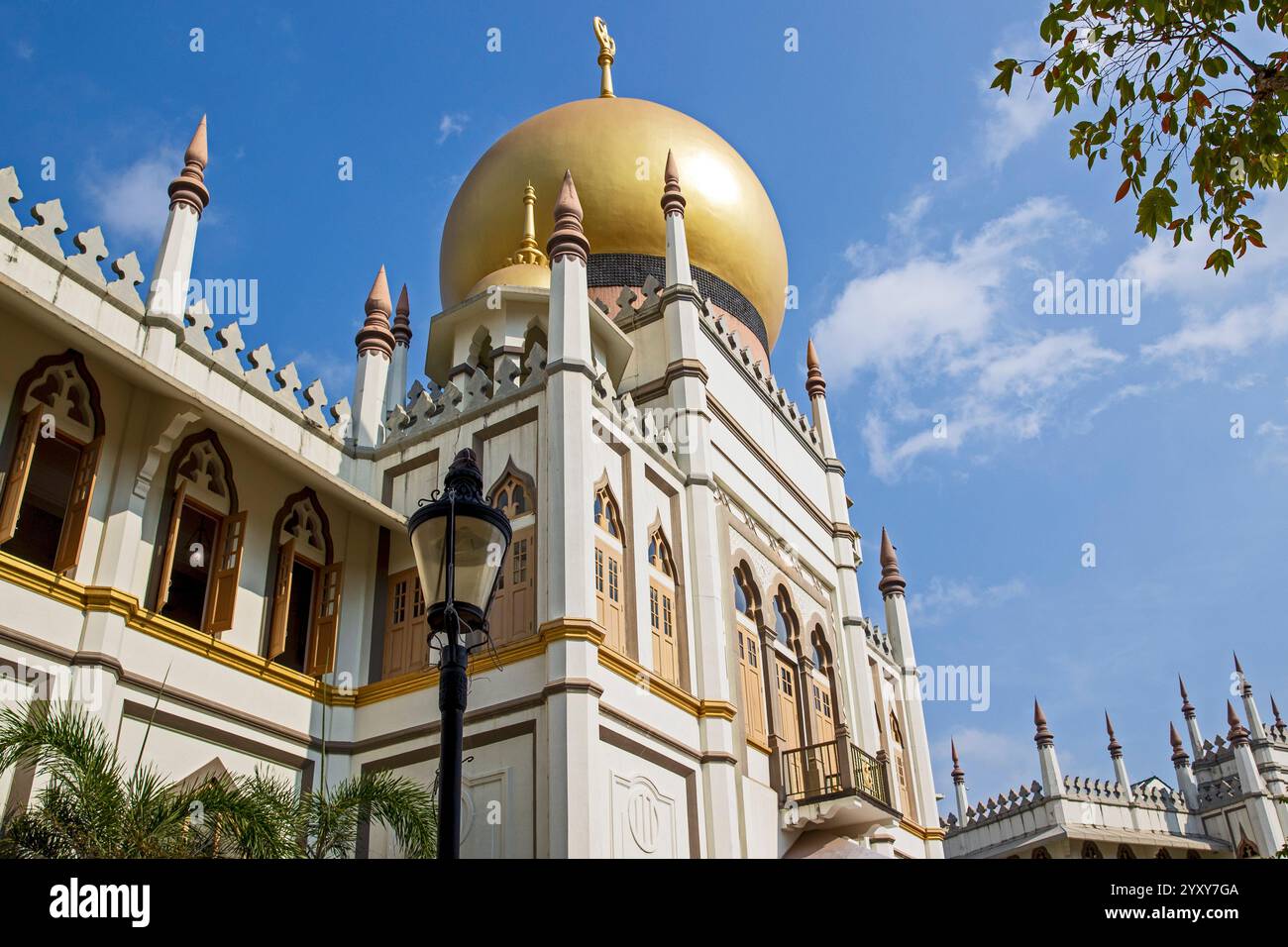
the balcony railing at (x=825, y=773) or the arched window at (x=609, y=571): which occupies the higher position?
the arched window at (x=609, y=571)

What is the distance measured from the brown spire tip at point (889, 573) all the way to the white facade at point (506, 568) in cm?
502

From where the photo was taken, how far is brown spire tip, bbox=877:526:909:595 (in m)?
22.4

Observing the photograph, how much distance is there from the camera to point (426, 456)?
48.1 ft

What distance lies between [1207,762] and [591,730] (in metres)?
28.9

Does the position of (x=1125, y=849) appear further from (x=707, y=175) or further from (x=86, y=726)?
(x=86, y=726)

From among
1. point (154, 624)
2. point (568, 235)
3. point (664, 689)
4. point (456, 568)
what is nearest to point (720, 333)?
point (568, 235)

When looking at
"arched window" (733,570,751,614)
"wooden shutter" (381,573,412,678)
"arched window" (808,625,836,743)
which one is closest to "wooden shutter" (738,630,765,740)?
"arched window" (733,570,751,614)

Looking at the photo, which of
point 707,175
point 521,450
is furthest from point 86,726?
point 707,175

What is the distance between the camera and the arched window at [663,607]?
45.0ft

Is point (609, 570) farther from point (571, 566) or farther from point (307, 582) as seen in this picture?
point (307, 582)

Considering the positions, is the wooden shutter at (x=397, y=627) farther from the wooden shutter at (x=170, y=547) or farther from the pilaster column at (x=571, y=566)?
the wooden shutter at (x=170, y=547)

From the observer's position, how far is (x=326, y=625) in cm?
1330

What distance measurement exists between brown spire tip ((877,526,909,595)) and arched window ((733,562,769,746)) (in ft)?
22.7

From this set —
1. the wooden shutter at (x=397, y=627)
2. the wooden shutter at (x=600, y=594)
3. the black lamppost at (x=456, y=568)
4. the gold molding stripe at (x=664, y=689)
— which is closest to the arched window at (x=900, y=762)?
the gold molding stripe at (x=664, y=689)
